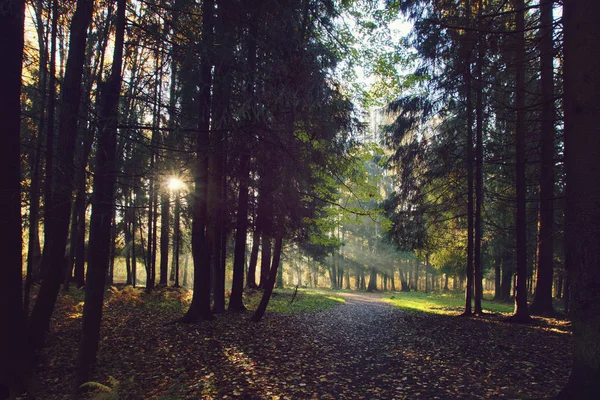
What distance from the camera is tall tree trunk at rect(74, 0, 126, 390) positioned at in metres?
5.71

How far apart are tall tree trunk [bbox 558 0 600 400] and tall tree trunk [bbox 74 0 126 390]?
259 inches

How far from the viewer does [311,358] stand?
697 cm

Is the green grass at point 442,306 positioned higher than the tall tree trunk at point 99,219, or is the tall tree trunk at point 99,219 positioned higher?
the tall tree trunk at point 99,219

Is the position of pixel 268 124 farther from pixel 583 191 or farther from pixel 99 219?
pixel 583 191

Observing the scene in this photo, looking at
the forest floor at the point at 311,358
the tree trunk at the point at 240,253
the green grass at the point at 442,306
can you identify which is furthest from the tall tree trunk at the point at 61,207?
the green grass at the point at 442,306

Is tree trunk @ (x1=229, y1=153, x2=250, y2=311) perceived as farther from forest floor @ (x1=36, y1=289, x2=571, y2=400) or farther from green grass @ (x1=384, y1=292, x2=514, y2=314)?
green grass @ (x1=384, y1=292, x2=514, y2=314)

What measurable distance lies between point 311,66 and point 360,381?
5733 mm

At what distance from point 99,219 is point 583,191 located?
7080 mm

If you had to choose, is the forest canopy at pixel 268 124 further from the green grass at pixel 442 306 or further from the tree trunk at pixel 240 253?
the green grass at pixel 442 306

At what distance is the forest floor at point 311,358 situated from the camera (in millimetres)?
5277

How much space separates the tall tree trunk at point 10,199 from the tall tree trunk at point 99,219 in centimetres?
88

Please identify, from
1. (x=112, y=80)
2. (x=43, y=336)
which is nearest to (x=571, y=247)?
(x=112, y=80)

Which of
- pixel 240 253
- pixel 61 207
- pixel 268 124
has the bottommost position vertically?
pixel 240 253

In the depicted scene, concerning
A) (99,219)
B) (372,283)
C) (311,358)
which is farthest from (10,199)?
(372,283)
